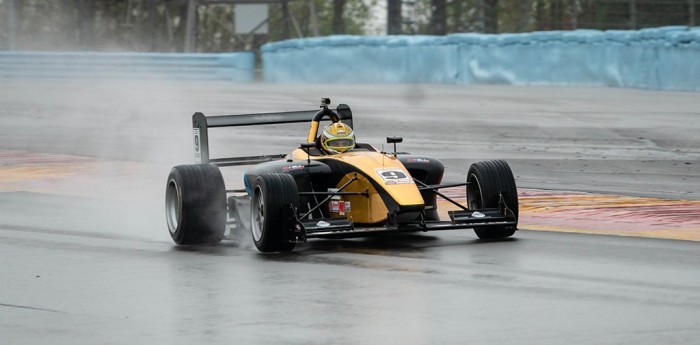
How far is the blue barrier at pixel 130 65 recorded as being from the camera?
134 feet

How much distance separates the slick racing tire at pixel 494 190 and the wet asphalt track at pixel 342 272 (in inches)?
8.5

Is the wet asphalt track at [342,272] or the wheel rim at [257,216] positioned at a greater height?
the wheel rim at [257,216]

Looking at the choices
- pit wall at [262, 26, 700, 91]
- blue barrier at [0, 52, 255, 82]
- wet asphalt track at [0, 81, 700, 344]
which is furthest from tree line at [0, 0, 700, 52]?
wet asphalt track at [0, 81, 700, 344]

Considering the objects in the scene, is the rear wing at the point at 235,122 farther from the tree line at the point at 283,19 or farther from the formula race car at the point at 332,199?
the tree line at the point at 283,19

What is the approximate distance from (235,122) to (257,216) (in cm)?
186

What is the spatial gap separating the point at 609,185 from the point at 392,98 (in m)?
16.0

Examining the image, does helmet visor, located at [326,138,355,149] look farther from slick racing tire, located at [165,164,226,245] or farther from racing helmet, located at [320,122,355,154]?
slick racing tire, located at [165,164,226,245]

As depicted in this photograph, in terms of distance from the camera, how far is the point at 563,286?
997 cm

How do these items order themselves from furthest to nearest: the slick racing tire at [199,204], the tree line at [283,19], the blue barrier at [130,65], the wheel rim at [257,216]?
the blue barrier at [130,65] → the tree line at [283,19] → the slick racing tire at [199,204] → the wheel rim at [257,216]

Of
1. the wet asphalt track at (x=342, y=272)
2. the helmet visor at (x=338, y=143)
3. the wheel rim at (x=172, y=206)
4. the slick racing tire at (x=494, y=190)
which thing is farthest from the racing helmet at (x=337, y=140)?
the wheel rim at (x=172, y=206)

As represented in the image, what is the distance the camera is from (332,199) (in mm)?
12078

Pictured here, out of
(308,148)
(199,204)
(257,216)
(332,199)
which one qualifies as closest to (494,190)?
(332,199)

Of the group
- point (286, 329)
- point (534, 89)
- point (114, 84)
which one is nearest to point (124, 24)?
point (114, 84)

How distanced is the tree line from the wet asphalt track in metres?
15.8
